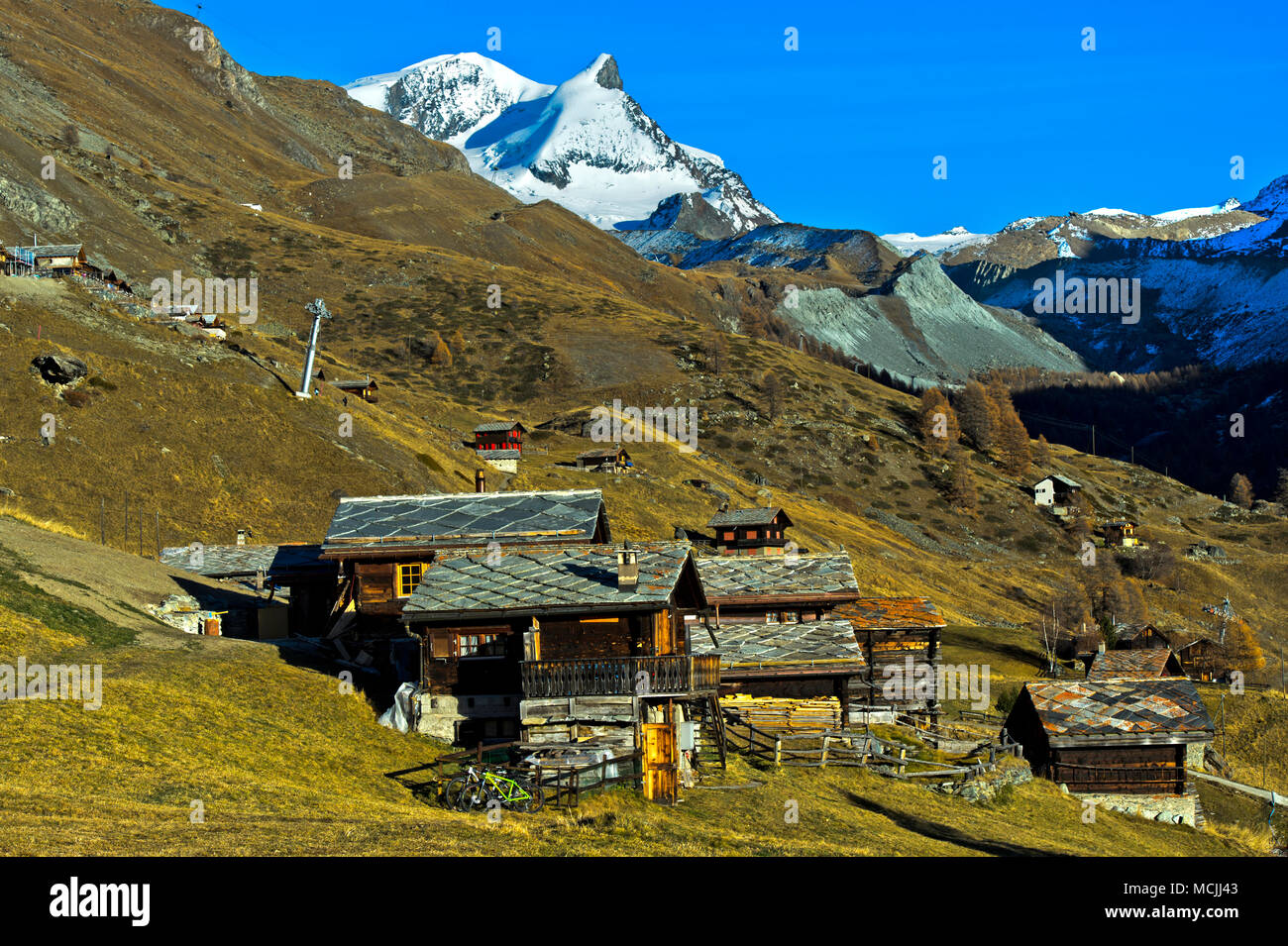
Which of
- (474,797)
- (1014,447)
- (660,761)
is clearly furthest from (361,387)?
(1014,447)

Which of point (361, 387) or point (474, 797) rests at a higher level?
point (361, 387)

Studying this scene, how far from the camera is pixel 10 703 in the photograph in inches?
901

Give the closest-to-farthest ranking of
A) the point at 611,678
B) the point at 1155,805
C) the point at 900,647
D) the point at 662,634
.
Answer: the point at 611,678, the point at 662,634, the point at 1155,805, the point at 900,647

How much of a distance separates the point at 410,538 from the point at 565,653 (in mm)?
11684

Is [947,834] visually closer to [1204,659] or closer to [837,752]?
[837,752]

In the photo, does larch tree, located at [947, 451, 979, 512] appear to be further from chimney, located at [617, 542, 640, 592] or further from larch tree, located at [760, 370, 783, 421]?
chimney, located at [617, 542, 640, 592]

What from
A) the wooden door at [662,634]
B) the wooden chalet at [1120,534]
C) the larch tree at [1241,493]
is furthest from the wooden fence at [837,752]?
the larch tree at [1241,493]

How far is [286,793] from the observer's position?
821 inches

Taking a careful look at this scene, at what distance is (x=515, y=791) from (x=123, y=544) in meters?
40.0

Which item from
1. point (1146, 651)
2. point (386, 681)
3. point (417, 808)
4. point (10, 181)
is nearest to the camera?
point (417, 808)

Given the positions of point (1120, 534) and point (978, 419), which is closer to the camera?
point (1120, 534)

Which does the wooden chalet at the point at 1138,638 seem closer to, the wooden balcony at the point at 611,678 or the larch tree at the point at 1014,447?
the wooden balcony at the point at 611,678

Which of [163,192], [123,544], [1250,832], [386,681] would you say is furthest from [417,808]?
[163,192]
